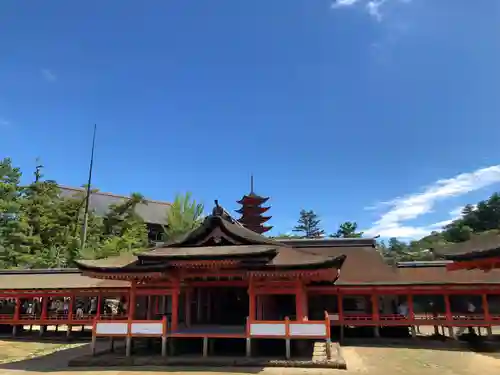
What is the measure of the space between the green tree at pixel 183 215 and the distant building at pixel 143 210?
4.91m

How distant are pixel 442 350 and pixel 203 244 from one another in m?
11.7

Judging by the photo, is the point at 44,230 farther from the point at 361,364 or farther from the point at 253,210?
the point at 361,364

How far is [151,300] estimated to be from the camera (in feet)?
59.5

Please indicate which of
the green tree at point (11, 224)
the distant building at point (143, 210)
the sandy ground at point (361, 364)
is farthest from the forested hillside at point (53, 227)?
the sandy ground at point (361, 364)

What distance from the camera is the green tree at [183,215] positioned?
5047 cm

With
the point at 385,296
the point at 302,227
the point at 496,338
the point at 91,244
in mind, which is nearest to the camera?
the point at 496,338

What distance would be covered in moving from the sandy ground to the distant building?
126ft

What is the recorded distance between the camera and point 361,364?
14.5m

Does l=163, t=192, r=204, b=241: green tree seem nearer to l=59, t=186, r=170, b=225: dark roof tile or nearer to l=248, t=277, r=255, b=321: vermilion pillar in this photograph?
l=59, t=186, r=170, b=225: dark roof tile

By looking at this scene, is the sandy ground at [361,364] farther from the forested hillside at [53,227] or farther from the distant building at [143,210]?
the distant building at [143,210]

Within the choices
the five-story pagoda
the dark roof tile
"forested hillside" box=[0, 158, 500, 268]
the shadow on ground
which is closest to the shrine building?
the shadow on ground

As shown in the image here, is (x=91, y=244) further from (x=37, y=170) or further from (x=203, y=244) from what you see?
(x=203, y=244)

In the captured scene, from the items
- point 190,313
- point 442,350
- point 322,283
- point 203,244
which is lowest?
point 442,350

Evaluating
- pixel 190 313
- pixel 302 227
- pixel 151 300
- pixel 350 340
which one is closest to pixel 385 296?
pixel 350 340
